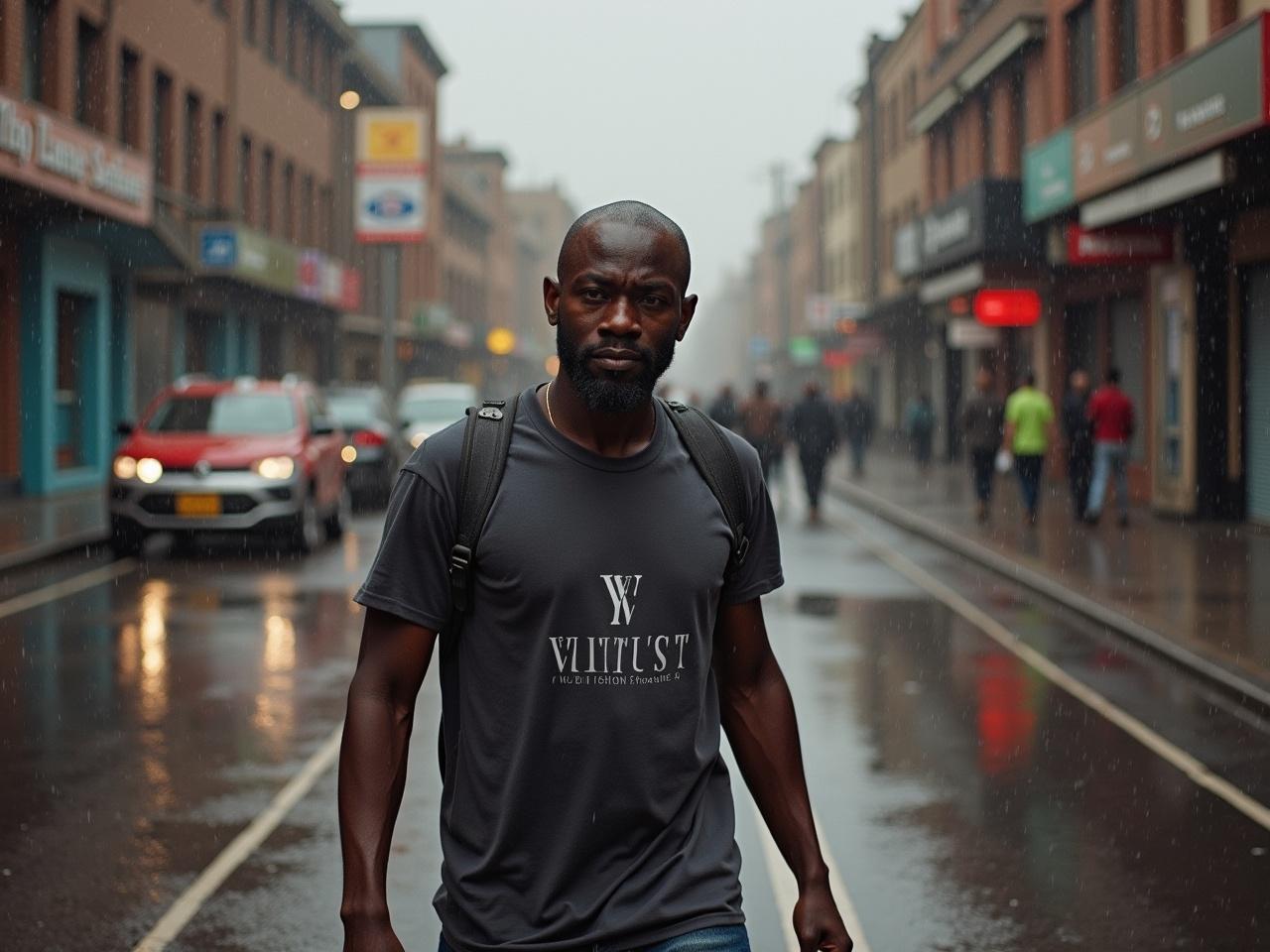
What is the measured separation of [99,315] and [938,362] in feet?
73.4

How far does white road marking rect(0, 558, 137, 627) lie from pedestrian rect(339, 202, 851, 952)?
1082 centimetres

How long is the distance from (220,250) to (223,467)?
15.0 m

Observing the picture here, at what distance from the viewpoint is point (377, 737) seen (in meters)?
2.72

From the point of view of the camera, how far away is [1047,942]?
5.19 meters

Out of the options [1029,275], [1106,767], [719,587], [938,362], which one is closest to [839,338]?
[938,362]

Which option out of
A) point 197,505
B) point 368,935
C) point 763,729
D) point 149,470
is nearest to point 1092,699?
point 763,729

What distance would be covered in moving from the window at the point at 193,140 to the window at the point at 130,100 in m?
3.77

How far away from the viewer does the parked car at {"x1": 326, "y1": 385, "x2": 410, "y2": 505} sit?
24844 mm

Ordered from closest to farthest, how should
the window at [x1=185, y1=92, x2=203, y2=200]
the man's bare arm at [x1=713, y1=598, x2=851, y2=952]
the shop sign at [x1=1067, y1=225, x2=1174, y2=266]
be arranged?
the man's bare arm at [x1=713, y1=598, x2=851, y2=952]
the shop sign at [x1=1067, y1=225, x2=1174, y2=266]
the window at [x1=185, y1=92, x2=203, y2=200]

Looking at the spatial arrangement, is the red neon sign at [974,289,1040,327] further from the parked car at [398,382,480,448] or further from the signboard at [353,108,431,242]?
the signboard at [353,108,431,242]

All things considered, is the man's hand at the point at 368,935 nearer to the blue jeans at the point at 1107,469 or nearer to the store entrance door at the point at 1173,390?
the blue jeans at the point at 1107,469

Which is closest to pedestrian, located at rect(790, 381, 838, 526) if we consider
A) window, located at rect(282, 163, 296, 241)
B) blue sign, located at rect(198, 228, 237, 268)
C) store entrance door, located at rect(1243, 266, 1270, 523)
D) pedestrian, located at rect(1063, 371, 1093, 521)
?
pedestrian, located at rect(1063, 371, 1093, 521)

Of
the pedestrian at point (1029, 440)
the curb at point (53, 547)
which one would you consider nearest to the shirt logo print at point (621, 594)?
the curb at point (53, 547)

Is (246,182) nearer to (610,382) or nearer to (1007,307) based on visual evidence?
(1007,307)
